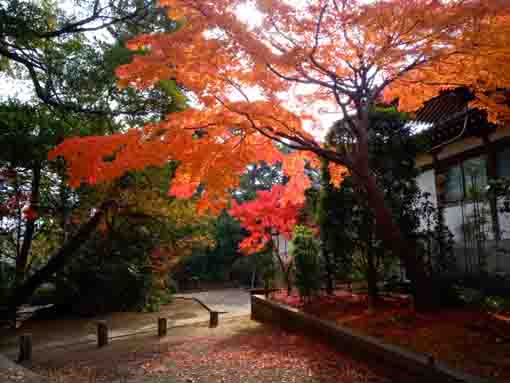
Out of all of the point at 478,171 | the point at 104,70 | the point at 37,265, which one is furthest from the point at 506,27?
the point at 37,265

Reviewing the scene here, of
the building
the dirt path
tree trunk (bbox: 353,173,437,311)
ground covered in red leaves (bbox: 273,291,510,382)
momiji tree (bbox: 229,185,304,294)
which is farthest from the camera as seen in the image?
momiji tree (bbox: 229,185,304,294)

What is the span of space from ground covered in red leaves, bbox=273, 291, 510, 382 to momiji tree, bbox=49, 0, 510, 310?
0.61m

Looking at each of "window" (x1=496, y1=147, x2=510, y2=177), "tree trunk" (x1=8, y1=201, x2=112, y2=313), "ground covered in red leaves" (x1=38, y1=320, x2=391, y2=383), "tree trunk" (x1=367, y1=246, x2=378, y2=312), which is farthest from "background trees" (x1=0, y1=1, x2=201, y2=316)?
"window" (x1=496, y1=147, x2=510, y2=177)

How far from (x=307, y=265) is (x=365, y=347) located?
9.54 ft

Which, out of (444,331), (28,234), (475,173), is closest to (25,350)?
(28,234)

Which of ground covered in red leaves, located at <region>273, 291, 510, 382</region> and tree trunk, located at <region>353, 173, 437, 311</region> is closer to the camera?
ground covered in red leaves, located at <region>273, 291, 510, 382</region>

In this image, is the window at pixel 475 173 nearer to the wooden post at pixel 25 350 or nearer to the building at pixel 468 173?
the building at pixel 468 173

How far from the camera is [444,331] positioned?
15.0 ft

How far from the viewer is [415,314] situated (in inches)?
214

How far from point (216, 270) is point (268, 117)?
61.9 feet

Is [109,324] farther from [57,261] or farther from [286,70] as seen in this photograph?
[286,70]

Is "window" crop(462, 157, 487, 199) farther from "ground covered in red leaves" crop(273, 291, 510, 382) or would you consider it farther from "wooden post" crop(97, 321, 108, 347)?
"wooden post" crop(97, 321, 108, 347)

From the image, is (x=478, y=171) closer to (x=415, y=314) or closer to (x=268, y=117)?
(x=415, y=314)

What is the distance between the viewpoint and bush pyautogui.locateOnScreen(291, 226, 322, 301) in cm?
755
